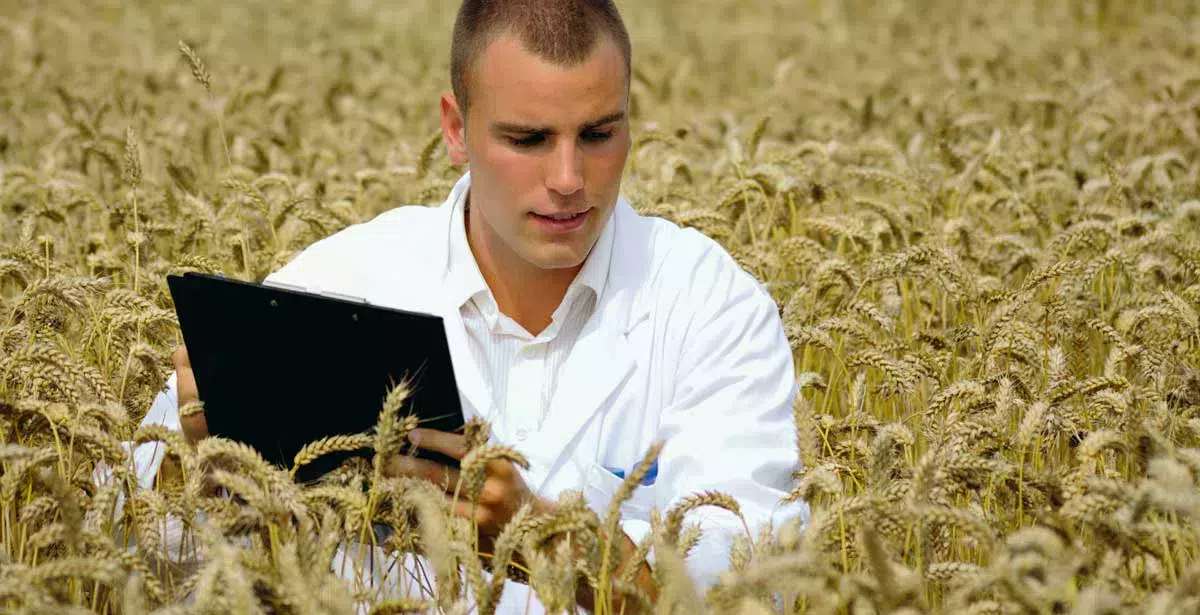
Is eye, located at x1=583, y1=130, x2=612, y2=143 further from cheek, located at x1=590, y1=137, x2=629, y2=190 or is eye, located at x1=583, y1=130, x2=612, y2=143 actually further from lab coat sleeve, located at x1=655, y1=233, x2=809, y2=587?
lab coat sleeve, located at x1=655, y1=233, x2=809, y2=587

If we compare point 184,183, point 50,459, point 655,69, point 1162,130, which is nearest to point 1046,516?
point 50,459

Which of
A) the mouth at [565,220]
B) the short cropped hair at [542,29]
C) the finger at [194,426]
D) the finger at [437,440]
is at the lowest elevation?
the finger at [437,440]

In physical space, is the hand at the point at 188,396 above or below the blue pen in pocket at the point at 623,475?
above

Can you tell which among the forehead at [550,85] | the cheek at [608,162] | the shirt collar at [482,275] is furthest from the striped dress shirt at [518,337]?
the forehead at [550,85]

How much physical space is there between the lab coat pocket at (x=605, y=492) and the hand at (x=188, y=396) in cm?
83

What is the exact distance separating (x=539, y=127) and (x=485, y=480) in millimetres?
796

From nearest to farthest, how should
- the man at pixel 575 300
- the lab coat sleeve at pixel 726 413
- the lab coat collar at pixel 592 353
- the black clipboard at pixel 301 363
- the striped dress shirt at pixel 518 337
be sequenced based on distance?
the black clipboard at pixel 301 363 < the lab coat sleeve at pixel 726 413 < the man at pixel 575 300 < the lab coat collar at pixel 592 353 < the striped dress shirt at pixel 518 337

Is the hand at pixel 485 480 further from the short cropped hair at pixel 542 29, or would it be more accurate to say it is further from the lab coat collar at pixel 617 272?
the short cropped hair at pixel 542 29

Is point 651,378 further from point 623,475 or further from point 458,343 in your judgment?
point 458,343

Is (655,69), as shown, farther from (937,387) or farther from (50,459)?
(50,459)

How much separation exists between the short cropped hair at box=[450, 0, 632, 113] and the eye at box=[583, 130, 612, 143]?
0.15 m

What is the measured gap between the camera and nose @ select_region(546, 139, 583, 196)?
282 centimetres

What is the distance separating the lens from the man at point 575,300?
2.84m

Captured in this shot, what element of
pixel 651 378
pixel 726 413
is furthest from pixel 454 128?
pixel 726 413
